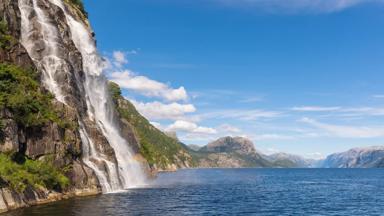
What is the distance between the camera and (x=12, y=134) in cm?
6038

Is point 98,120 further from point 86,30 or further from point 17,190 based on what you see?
point 17,190

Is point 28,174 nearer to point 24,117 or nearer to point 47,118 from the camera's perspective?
point 24,117

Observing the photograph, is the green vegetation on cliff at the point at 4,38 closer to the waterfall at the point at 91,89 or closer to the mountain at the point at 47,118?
the mountain at the point at 47,118

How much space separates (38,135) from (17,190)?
14.9m

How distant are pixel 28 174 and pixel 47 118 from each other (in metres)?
12.8

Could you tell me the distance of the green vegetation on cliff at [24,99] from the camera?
62906 mm

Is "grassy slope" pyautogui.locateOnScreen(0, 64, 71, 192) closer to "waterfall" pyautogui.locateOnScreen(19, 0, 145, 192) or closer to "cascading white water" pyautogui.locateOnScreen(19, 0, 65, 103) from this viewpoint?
"cascading white water" pyautogui.locateOnScreen(19, 0, 65, 103)

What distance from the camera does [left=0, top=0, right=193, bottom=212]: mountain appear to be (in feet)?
198

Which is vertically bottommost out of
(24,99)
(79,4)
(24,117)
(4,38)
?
(24,117)

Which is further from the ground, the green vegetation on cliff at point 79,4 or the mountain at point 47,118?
the green vegetation on cliff at point 79,4

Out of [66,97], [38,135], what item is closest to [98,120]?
[66,97]

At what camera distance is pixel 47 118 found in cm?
7031

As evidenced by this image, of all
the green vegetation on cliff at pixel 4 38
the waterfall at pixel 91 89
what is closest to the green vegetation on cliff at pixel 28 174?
the waterfall at pixel 91 89

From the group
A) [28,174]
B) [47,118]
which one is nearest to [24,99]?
[47,118]
